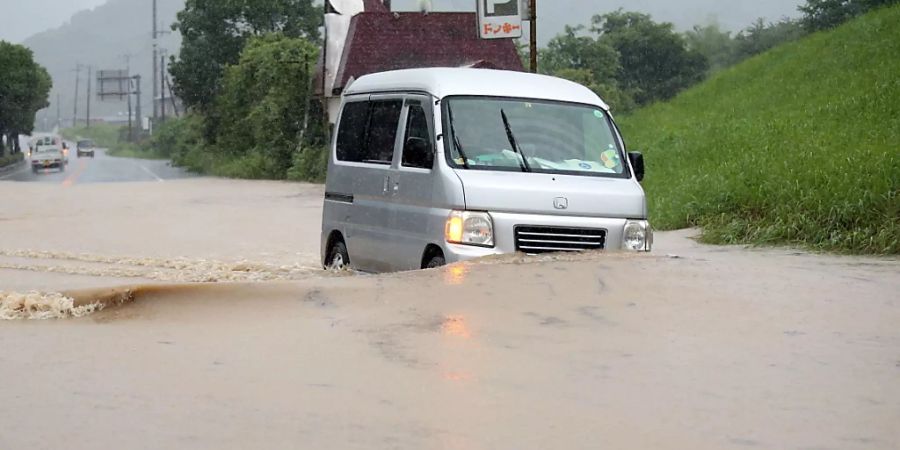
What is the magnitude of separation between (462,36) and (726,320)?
35128 millimetres

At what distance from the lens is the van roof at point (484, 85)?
404 inches

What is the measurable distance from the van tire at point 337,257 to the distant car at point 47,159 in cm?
5522

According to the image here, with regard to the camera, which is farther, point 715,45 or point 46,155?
point 715,45

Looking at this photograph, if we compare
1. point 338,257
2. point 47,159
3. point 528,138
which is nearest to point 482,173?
point 528,138

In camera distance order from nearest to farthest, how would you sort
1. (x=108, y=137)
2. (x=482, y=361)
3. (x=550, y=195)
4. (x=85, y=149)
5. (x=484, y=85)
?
(x=482, y=361) < (x=550, y=195) < (x=484, y=85) < (x=85, y=149) < (x=108, y=137)

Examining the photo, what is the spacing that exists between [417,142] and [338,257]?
214cm

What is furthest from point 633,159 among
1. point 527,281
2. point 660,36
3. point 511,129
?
point 660,36

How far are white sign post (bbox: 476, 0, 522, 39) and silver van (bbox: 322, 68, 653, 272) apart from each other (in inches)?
563

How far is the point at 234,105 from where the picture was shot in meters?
59.6

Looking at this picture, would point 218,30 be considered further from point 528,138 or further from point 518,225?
point 518,225

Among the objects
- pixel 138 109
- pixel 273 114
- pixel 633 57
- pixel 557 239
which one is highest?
pixel 633 57

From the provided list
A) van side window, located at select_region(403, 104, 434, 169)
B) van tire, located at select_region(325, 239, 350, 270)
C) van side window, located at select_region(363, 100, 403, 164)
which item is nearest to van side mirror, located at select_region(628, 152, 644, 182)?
van side window, located at select_region(403, 104, 434, 169)

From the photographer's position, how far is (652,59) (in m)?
74.3

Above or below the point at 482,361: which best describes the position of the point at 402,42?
above
